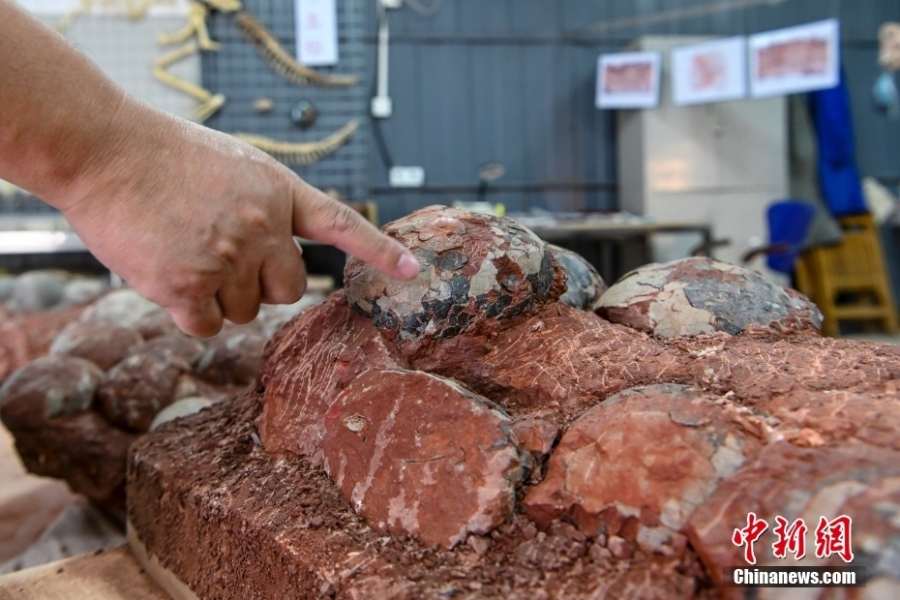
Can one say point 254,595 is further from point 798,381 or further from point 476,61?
point 476,61

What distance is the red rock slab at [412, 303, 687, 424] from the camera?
1121mm

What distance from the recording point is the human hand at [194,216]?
3.22 ft

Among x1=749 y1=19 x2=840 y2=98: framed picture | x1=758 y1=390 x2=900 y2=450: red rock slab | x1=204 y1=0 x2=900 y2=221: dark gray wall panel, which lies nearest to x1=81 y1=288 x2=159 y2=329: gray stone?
x1=204 y1=0 x2=900 y2=221: dark gray wall panel

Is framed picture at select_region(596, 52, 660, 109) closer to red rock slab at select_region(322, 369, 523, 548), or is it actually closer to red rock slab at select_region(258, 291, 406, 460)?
red rock slab at select_region(258, 291, 406, 460)

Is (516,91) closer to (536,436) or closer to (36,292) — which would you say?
(36,292)

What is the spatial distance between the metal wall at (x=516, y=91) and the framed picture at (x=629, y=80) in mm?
369

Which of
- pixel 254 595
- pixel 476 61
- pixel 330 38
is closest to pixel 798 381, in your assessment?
pixel 254 595

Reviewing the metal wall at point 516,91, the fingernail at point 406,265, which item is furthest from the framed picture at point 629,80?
the fingernail at point 406,265

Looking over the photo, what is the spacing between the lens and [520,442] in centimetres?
101

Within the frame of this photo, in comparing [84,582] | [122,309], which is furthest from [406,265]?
[122,309]

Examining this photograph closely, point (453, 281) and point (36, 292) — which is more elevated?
point (453, 281)

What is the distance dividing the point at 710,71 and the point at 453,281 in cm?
478

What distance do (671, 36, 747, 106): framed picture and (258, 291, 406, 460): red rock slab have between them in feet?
15.2

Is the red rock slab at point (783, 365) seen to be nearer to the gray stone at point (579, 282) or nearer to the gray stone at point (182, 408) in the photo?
the gray stone at point (579, 282)
